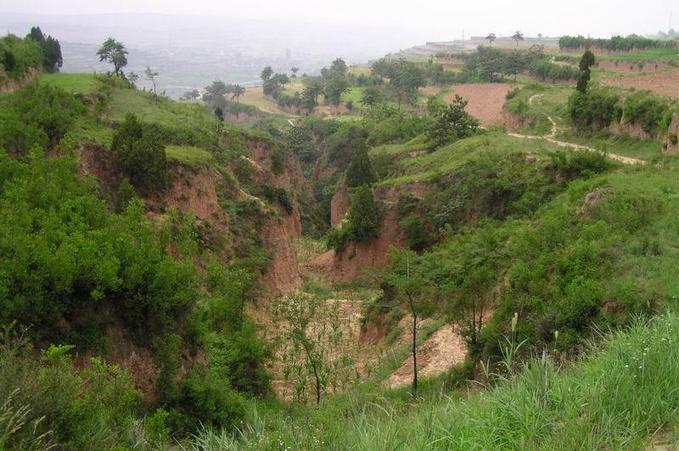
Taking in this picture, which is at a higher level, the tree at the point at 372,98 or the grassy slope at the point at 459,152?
the tree at the point at 372,98

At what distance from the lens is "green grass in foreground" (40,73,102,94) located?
30.8 meters

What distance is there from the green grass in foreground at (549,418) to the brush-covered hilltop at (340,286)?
0.02m

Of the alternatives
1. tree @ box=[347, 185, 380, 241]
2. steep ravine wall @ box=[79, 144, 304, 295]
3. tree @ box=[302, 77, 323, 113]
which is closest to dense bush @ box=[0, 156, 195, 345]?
steep ravine wall @ box=[79, 144, 304, 295]

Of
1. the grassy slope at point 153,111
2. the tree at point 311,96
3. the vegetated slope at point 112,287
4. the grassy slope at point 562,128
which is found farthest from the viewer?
the tree at point 311,96

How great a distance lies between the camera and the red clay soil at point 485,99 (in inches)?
1981

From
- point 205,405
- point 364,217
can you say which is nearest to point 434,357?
point 205,405

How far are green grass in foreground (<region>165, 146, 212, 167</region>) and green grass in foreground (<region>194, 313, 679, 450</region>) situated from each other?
20947 mm

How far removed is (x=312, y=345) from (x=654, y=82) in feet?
105

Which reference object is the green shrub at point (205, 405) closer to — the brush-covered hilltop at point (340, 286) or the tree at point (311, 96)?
the brush-covered hilltop at point (340, 286)

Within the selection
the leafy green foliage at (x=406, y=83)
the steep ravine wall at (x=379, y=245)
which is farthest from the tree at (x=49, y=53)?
the leafy green foliage at (x=406, y=83)

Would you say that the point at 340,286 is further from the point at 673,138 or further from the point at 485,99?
the point at 485,99

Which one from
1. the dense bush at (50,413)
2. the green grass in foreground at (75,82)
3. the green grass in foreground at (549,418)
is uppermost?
the green grass in foreground at (75,82)

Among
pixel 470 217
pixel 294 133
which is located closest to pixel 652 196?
Result: pixel 470 217

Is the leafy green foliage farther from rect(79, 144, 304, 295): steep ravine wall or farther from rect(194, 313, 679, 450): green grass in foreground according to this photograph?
rect(194, 313, 679, 450): green grass in foreground
